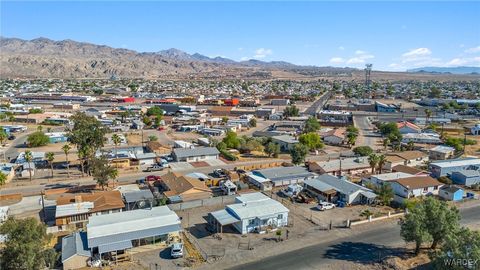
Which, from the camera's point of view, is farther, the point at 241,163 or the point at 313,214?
the point at 241,163

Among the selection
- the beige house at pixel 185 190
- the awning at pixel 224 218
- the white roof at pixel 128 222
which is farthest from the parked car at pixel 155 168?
the awning at pixel 224 218

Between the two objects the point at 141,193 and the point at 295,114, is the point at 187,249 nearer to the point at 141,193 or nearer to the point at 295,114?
the point at 141,193

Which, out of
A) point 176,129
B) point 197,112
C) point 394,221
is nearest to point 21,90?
point 197,112

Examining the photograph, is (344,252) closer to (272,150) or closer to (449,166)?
(449,166)

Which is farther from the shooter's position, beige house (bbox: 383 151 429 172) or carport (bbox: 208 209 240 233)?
beige house (bbox: 383 151 429 172)

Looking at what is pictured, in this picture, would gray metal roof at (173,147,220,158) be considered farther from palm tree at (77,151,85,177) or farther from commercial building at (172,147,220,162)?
palm tree at (77,151,85,177)

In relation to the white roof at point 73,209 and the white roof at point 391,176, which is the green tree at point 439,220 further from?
the white roof at point 73,209

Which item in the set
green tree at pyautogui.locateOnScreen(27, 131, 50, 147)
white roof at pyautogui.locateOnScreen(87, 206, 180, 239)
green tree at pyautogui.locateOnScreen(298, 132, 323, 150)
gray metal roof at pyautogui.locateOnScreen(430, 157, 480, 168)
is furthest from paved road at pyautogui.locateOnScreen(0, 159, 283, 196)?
gray metal roof at pyautogui.locateOnScreen(430, 157, 480, 168)
